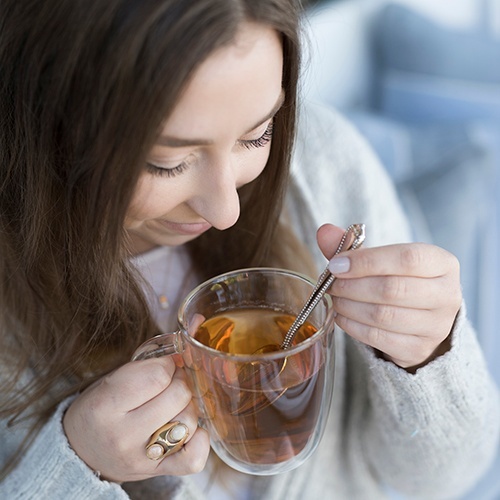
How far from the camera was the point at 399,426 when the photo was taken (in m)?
1.06

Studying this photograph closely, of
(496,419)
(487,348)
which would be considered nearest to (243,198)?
(496,419)

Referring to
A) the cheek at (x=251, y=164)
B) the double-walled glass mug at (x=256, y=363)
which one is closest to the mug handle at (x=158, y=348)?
the double-walled glass mug at (x=256, y=363)

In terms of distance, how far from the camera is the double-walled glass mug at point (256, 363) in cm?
71

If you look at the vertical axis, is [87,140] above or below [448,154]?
above

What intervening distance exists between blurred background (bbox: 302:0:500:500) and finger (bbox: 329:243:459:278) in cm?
77

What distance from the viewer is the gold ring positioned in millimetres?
781

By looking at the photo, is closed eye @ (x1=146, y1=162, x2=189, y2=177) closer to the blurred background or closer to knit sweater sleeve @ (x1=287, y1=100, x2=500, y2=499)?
knit sweater sleeve @ (x1=287, y1=100, x2=500, y2=499)

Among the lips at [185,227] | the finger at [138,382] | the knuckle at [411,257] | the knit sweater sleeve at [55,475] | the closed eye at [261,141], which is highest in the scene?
the closed eye at [261,141]

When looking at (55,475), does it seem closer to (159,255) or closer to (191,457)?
(191,457)

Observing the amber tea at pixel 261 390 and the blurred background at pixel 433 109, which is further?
the blurred background at pixel 433 109

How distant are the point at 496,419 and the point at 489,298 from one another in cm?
64

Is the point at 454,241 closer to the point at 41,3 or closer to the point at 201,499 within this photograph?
the point at 201,499

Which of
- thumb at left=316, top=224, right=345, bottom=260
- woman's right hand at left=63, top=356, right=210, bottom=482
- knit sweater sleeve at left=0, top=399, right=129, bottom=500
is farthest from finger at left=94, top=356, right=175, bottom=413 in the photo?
thumb at left=316, top=224, right=345, bottom=260

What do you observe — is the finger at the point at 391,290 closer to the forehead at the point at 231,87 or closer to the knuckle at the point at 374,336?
the knuckle at the point at 374,336
